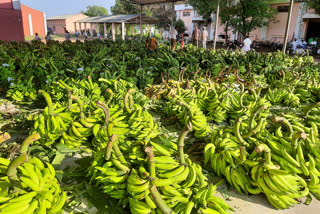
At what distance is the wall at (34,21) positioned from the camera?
1854 cm

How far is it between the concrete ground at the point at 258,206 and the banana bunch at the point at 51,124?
1.98 meters

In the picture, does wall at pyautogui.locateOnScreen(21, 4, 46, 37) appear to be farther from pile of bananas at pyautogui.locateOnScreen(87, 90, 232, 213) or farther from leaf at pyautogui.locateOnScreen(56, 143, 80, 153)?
pile of bananas at pyautogui.locateOnScreen(87, 90, 232, 213)

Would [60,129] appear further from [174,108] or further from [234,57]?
[234,57]

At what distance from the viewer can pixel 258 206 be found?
7.02 feet

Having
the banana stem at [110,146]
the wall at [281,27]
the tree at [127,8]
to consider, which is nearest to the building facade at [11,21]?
the banana stem at [110,146]

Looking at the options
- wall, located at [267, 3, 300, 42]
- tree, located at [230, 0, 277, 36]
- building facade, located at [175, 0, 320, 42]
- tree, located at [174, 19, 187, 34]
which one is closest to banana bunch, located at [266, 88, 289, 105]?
tree, located at [230, 0, 277, 36]

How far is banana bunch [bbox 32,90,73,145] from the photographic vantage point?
2383 mm

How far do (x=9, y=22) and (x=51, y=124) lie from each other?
1780 cm

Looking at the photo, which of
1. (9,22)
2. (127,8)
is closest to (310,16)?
(9,22)

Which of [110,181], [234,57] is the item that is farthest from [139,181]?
[234,57]

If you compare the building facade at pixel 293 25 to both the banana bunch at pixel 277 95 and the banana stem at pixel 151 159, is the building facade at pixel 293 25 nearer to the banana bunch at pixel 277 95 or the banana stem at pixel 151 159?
the banana bunch at pixel 277 95

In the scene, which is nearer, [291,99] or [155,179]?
[155,179]

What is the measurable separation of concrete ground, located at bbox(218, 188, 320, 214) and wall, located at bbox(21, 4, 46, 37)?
21211 millimetres

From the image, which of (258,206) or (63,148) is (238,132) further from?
(63,148)
